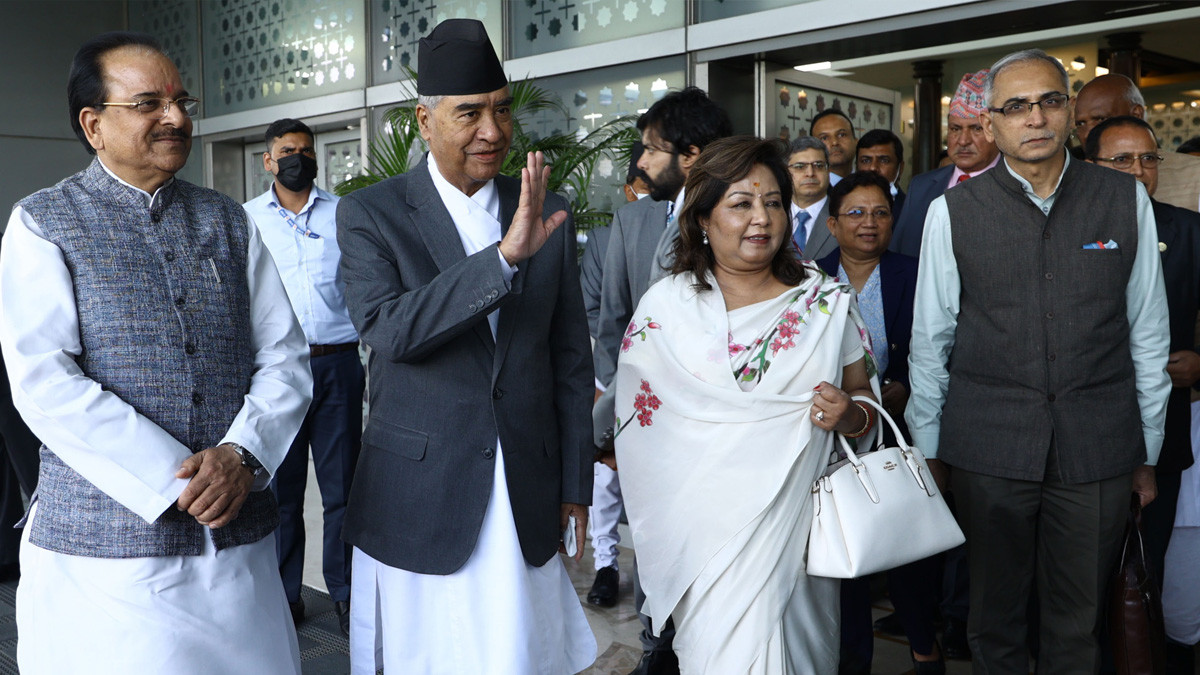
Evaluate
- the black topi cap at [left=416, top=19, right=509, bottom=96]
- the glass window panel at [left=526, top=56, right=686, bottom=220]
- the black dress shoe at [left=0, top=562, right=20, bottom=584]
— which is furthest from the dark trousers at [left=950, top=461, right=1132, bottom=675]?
the black dress shoe at [left=0, top=562, right=20, bottom=584]

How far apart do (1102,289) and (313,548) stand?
3.96 meters

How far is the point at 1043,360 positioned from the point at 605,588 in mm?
2148

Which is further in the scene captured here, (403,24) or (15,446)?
(403,24)

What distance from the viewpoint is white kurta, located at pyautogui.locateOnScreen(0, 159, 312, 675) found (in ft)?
5.87

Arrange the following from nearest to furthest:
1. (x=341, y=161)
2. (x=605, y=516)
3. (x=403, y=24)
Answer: (x=605, y=516), (x=403, y=24), (x=341, y=161)

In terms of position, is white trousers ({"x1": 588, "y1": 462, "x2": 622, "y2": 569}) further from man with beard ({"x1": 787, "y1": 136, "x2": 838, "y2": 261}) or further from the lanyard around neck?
the lanyard around neck

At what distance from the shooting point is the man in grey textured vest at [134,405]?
1.80 m

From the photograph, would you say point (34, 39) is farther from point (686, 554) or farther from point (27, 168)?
point (686, 554)

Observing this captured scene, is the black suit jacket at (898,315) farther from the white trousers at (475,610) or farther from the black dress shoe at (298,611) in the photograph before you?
the black dress shoe at (298,611)

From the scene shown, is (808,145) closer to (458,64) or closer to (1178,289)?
(1178,289)

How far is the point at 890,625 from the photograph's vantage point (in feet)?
12.0

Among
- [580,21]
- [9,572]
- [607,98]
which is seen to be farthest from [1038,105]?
[9,572]

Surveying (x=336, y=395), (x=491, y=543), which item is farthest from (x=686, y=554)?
(x=336, y=395)

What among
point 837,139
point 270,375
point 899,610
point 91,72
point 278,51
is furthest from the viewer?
point 278,51
